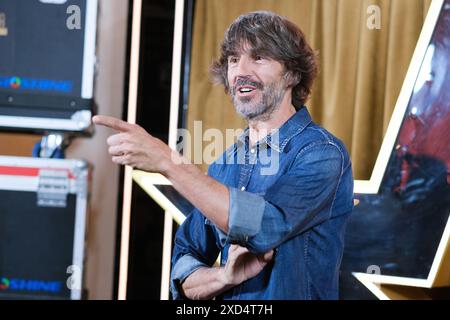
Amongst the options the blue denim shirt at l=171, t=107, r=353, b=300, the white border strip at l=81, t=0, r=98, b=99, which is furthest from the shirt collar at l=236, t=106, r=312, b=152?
the white border strip at l=81, t=0, r=98, b=99

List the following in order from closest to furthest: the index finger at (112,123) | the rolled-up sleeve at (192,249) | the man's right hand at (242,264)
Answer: the index finger at (112,123)
the man's right hand at (242,264)
the rolled-up sleeve at (192,249)

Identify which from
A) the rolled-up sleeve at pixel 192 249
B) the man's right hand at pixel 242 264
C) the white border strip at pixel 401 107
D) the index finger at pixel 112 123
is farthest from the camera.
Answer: the white border strip at pixel 401 107

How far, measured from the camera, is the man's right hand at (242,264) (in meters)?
1.39

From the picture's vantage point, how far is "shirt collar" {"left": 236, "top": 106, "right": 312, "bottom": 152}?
1.46 metres

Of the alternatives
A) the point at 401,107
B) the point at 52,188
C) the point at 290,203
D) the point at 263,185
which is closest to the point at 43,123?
the point at 52,188

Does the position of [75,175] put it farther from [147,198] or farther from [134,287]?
[134,287]

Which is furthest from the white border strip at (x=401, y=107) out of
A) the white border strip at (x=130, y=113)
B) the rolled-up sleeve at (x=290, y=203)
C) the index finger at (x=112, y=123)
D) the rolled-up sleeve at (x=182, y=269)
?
the index finger at (x=112, y=123)

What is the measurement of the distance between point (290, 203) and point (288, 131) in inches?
10.1

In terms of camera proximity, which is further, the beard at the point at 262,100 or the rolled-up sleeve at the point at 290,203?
the beard at the point at 262,100

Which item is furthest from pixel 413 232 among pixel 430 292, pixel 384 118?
pixel 384 118

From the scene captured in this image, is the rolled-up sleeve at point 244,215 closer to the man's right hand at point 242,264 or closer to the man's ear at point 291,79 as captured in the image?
the man's right hand at point 242,264

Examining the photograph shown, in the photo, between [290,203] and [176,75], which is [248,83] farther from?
[290,203]
